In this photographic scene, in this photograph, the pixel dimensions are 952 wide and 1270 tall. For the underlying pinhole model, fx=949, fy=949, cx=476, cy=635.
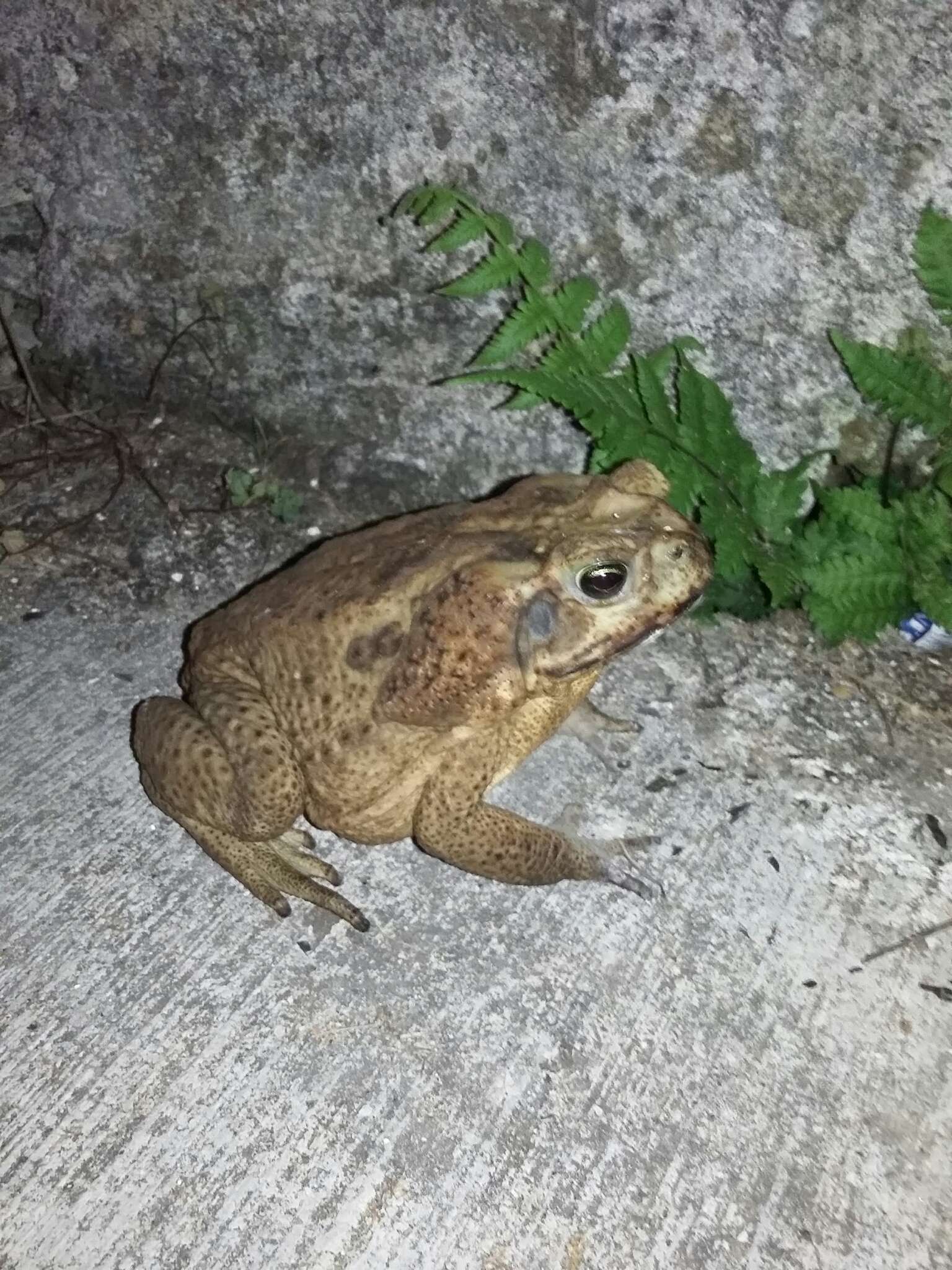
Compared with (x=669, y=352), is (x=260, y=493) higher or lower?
lower

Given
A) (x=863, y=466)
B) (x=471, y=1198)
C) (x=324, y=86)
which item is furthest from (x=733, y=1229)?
(x=324, y=86)

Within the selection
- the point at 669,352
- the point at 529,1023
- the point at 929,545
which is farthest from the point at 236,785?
the point at 929,545

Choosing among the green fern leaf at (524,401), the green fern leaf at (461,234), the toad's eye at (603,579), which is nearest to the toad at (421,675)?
the toad's eye at (603,579)

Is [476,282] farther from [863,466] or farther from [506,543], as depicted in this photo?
[863,466]

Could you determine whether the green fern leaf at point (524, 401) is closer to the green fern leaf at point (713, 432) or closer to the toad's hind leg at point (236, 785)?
the green fern leaf at point (713, 432)

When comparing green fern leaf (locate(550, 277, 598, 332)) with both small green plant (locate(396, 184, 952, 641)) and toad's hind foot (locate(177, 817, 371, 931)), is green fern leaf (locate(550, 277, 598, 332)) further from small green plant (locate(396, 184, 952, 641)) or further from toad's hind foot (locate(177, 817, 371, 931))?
toad's hind foot (locate(177, 817, 371, 931))

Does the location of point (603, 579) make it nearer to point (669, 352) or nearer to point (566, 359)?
point (566, 359)

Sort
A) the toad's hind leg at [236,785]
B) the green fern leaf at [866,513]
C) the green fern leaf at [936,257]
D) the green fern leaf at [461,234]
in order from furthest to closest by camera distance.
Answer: the green fern leaf at [866,513], the green fern leaf at [461,234], the green fern leaf at [936,257], the toad's hind leg at [236,785]
